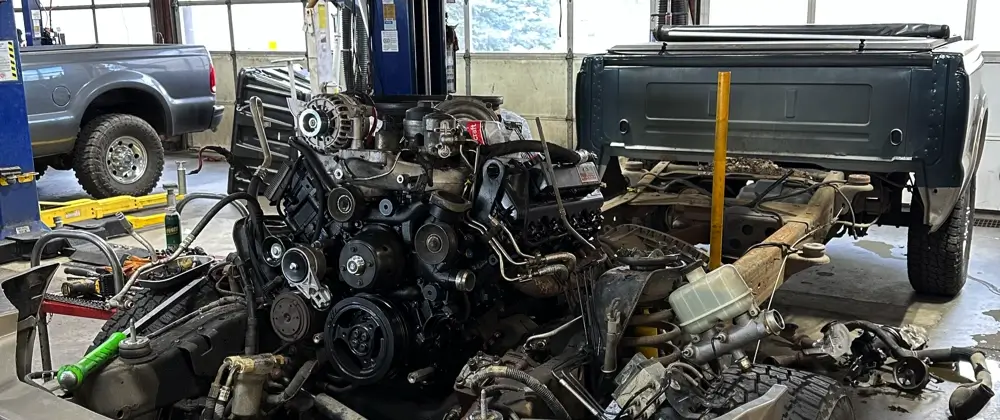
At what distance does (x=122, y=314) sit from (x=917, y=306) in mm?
4530

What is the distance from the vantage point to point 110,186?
867 centimetres

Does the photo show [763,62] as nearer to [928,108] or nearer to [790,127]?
[790,127]

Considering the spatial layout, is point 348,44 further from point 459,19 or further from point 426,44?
point 459,19

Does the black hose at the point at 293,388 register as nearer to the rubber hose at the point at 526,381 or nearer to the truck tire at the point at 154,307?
the rubber hose at the point at 526,381

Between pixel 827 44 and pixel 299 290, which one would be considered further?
pixel 827 44

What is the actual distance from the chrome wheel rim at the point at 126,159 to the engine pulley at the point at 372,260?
6.53 meters

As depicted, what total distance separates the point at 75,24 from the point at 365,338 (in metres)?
14.2

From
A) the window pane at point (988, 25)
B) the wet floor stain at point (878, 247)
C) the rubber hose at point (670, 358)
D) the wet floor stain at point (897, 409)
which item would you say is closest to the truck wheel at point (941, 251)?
the wet floor stain at point (878, 247)

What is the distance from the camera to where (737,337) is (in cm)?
283

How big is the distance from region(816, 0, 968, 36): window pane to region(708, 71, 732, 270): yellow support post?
4998mm

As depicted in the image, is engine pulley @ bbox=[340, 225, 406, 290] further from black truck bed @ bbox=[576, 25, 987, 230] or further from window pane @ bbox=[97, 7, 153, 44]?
window pane @ bbox=[97, 7, 153, 44]

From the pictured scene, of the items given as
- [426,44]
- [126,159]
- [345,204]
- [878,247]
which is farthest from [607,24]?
[345,204]

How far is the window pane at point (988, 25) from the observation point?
7891mm

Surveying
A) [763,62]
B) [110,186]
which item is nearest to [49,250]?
[110,186]
